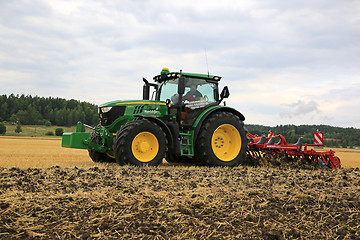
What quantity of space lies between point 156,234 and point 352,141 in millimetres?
62861

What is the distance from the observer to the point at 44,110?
83.3 metres

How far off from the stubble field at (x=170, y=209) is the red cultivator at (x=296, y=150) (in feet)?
13.3

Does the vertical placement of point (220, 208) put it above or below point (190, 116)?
below

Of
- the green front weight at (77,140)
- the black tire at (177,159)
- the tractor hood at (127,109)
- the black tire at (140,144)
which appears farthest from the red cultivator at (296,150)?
the green front weight at (77,140)

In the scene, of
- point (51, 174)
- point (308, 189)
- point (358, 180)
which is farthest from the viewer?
point (358, 180)

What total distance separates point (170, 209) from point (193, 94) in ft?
17.9

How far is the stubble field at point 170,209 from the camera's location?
3709mm

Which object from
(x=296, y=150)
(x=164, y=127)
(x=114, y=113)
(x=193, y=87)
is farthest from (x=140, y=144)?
(x=296, y=150)

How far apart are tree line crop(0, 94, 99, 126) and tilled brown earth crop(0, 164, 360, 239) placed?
69349 millimetres

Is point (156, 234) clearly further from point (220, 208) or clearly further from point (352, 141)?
point (352, 141)

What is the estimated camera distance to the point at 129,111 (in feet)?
28.7

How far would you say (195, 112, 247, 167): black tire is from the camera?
8898 millimetres

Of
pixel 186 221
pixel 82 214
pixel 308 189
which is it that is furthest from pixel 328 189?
pixel 82 214

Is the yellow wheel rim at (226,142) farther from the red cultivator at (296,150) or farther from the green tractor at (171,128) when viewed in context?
the red cultivator at (296,150)
